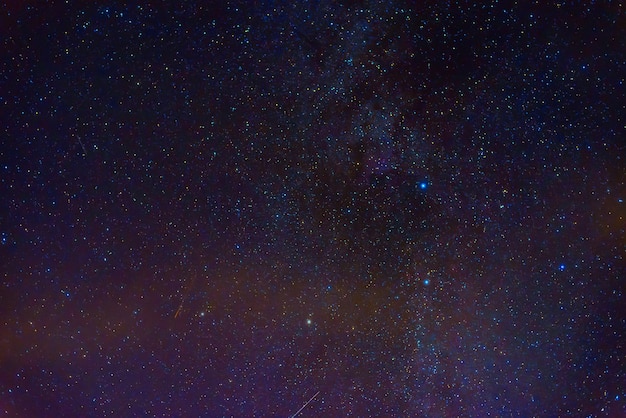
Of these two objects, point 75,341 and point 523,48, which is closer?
point 523,48

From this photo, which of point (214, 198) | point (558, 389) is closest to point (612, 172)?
point (558, 389)

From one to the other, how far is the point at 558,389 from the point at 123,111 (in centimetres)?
109

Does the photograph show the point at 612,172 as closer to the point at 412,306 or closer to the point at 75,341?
the point at 412,306

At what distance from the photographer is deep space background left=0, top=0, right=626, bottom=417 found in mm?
927

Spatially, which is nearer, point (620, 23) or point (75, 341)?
point (620, 23)

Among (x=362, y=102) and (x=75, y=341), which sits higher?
(x=362, y=102)

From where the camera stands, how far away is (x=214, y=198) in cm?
98

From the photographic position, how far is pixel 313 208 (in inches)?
38.6

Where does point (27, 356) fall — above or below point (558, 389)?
above

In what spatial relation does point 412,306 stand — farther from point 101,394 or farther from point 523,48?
point 101,394

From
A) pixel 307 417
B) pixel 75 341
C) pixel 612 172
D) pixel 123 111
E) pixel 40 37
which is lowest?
pixel 307 417

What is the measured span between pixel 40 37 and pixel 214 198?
1.54ft

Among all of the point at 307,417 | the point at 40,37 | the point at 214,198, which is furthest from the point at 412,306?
the point at 40,37

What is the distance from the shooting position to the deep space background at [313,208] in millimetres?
927
